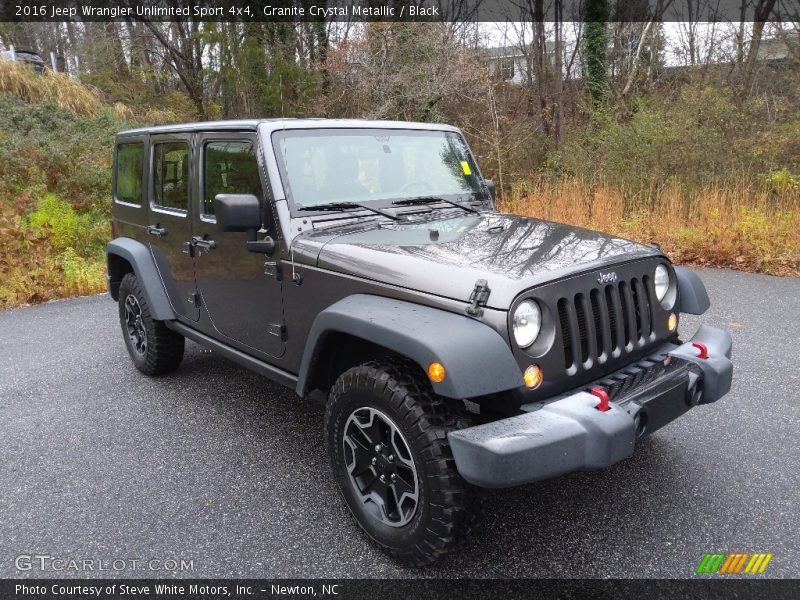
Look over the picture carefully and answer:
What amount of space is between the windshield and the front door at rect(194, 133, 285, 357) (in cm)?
19

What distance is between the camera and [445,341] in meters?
2.10

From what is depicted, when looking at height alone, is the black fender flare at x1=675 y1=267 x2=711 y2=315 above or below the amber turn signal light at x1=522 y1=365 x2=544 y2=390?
above

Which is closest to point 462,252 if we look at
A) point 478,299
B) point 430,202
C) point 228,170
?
point 478,299

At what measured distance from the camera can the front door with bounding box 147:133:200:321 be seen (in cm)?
372

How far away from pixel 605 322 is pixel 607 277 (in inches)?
7.6

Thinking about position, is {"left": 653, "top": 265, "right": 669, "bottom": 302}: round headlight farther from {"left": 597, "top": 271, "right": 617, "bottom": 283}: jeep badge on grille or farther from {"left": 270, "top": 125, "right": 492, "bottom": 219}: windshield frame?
{"left": 270, "top": 125, "right": 492, "bottom": 219}: windshield frame

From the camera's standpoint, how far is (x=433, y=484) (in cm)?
214

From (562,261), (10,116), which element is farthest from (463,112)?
(562,261)

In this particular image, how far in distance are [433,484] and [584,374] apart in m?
0.76

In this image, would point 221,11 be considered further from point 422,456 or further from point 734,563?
point 734,563

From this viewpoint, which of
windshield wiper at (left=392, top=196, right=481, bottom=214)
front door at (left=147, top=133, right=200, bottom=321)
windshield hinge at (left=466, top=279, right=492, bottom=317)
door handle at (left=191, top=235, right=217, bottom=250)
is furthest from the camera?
front door at (left=147, top=133, right=200, bottom=321)

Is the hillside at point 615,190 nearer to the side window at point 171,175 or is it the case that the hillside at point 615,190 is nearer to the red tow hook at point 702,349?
→ the side window at point 171,175

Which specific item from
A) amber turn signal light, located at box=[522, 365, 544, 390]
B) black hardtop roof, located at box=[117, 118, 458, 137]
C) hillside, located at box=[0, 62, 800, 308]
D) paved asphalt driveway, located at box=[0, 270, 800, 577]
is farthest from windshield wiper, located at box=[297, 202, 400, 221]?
hillside, located at box=[0, 62, 800, 308]

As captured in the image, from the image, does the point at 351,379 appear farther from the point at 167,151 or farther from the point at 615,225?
the point at 615,225
